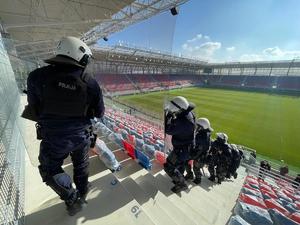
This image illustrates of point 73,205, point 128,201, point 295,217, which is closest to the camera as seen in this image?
point 73,205

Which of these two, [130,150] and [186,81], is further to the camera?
[186,81]

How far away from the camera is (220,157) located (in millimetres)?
4508

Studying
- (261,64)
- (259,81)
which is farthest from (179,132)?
(259,81)

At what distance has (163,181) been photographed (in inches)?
139

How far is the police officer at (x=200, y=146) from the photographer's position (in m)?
3.68

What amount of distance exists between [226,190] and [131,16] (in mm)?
9058

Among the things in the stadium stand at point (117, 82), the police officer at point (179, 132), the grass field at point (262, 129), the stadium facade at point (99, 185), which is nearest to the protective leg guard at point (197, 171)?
the stadium facade at point (99, 185)

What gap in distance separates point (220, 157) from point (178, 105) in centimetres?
235

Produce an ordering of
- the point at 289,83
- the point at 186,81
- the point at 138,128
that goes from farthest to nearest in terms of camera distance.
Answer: the point at 186,81, the point at 289,83, the point at 138,128

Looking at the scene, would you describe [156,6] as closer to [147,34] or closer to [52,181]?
[147,34]

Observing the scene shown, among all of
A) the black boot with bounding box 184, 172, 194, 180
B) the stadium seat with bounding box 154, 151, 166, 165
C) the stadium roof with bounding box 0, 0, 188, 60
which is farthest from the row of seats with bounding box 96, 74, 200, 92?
the black boot with bounding box 184, 172, 194, 180

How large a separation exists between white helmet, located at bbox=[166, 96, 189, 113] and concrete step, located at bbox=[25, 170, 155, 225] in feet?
5.19

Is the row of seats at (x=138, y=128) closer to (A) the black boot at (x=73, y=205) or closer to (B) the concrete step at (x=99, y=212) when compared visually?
(B) the concrete step at (x=99, y=212)

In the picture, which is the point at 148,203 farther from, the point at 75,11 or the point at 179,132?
the point at 75,11
